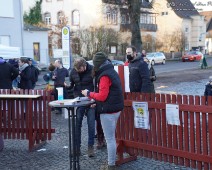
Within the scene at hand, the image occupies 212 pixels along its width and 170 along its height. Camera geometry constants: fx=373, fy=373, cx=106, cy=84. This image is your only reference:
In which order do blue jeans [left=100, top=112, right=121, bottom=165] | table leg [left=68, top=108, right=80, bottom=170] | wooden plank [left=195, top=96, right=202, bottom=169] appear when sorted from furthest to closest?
1. table leg [left=68, top=108, right=80, bottom=170]
2. blue jeans [left=100, top=112, right=121, bottom=165]
3. wooden plank [left=195, top=96, right=202, bottom=169]

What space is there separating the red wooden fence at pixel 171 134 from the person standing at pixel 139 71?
3.08 feet

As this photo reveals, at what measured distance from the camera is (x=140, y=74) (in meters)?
6.87

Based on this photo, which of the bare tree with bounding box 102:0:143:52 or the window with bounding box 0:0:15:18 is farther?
the window with bounding box 0:0:15:18

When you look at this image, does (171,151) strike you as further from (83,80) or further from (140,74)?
(83,80)

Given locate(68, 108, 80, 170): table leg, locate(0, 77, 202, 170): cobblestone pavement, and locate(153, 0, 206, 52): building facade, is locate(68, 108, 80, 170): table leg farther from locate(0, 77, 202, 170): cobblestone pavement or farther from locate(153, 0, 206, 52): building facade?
locate(153, 0, 206, 52): building facade

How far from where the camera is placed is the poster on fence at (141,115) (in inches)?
226

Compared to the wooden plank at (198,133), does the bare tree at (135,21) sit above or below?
above

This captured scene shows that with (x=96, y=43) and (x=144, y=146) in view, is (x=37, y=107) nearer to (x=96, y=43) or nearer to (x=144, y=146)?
A: (x=144, y=146)

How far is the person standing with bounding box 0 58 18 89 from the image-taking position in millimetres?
8406

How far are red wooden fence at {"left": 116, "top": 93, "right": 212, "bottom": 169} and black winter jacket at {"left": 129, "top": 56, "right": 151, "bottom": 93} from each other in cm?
94

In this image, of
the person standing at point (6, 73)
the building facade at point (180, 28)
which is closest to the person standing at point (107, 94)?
the person standing at point (6, 73)

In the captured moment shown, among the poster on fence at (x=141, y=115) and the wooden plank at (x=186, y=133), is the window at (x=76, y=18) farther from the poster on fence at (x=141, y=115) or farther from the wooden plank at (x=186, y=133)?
the wooden plank at (x=186, y=133)

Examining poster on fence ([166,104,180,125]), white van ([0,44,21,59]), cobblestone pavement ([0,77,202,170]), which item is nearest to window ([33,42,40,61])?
white van ([0,44,21,59])

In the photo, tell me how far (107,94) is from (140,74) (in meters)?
1.74
